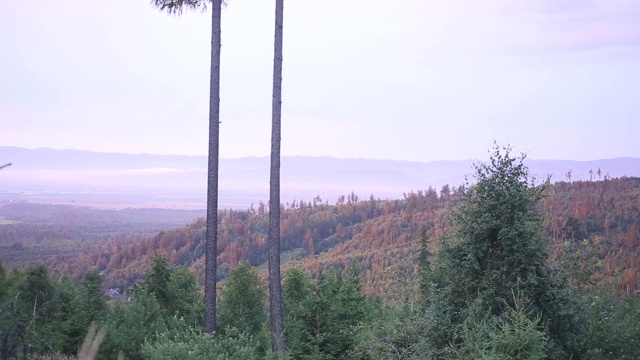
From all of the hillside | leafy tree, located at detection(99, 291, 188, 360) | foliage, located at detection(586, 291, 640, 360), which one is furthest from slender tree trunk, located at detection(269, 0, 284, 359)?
the hillside

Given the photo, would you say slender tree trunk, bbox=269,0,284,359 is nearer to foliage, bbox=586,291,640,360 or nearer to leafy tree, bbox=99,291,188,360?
leafy tree, bbox=99,291,188,360

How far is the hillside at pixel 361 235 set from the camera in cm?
3631

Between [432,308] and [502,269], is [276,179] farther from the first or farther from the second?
[502,269]

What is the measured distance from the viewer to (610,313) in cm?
1052

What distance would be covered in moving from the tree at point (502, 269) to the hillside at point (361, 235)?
605 inches

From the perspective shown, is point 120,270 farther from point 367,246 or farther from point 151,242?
point 367,246

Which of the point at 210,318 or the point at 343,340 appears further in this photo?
the point at 210,318

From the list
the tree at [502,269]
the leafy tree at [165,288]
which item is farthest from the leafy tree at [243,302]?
the tree at [502,269]

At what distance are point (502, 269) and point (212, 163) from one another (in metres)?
7.35

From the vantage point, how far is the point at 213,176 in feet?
46.1

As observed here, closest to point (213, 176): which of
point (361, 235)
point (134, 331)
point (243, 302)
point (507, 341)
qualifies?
point (134, 331)

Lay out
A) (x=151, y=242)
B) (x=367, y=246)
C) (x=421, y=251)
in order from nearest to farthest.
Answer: (x=421, y=251) < (x=367, y=246) < (x=151, y=242)

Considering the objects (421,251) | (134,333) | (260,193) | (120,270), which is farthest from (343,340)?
(260,193)

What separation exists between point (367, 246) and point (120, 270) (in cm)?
2219
